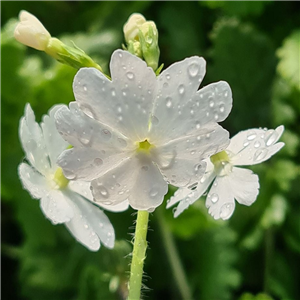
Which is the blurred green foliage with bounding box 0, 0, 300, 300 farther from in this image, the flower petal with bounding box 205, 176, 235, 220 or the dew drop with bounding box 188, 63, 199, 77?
the dew drop with bounding box 188, 63, 199, 77

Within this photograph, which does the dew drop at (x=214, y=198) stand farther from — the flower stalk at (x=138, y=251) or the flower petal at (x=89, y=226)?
the flower petal at (x=89, y=226)

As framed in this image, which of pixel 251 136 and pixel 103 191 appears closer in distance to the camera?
pixel 103 191

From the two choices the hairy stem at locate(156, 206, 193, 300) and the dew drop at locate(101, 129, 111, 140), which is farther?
the hairy stem at locate(156, 206, 193, 300)

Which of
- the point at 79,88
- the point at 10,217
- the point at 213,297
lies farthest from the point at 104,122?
→ the point at 10,217

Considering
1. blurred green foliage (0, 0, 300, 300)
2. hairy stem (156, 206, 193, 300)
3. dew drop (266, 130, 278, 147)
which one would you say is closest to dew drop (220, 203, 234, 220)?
dew drop (266, 130, 278, 147)

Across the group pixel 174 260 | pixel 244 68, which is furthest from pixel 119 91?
pixel 244 68

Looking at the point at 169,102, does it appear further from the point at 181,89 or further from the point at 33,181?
the point at 33,181
